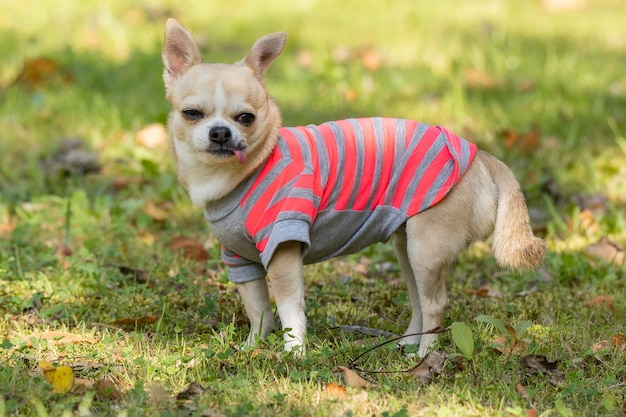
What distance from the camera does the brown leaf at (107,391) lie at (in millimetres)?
2928

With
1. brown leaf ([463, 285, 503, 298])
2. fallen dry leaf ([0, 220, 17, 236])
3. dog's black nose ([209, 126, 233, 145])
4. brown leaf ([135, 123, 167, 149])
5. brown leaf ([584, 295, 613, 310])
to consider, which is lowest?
brown leaf ([463, 285, 503, 298])

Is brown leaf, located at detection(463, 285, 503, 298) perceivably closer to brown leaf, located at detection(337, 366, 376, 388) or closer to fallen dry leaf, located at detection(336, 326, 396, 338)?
fallen dry leaf, located at detection(336, 326, 396, 338)

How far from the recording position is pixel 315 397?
298cm

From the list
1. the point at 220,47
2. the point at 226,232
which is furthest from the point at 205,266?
the point at 220,47

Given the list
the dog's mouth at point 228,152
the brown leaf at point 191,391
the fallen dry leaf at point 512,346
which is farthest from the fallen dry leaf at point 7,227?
the fallen dry leaf at point 512,346

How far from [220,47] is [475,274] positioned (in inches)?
171

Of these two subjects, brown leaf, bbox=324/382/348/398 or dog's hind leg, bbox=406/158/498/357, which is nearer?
brown leaf, bbox=324/382/348/398

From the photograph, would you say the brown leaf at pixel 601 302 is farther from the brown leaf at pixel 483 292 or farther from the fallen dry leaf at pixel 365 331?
the fallen dry leaf at pixel 365 331

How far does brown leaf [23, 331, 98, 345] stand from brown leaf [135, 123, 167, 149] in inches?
103

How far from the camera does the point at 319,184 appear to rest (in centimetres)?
343

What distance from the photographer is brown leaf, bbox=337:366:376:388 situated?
3100 millimetres

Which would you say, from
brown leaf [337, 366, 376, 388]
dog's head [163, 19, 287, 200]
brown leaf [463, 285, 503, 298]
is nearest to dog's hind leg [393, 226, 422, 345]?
brown leaf [463, 285, 503, 298]

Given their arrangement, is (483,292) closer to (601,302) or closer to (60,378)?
(601,302)

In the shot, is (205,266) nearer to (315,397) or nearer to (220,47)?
(315,397)
